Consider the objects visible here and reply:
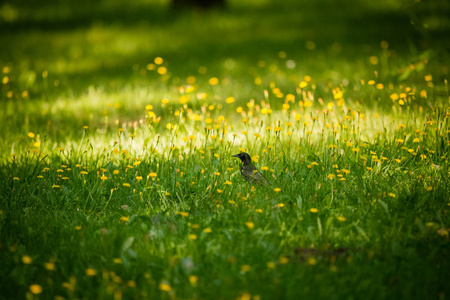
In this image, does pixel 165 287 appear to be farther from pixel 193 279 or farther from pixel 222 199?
pixel 222 199

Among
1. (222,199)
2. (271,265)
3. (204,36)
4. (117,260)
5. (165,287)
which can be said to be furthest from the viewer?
(204,36)

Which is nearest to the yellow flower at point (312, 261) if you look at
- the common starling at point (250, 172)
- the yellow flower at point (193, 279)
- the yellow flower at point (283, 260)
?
the yellow flower at point (283, 260)

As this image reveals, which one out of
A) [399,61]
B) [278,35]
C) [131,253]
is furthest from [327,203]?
[278,35]

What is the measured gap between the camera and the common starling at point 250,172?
3648 millimetres

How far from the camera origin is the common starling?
365cm

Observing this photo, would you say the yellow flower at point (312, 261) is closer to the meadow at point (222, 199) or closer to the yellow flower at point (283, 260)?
the meadow at point (222, 199)

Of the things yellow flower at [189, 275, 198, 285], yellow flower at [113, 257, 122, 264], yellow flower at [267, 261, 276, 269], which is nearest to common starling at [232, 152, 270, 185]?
yellow flower at [267, 261, 276, 269]

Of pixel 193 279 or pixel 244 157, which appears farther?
pixel 244 157

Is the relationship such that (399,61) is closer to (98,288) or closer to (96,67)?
(96,67)

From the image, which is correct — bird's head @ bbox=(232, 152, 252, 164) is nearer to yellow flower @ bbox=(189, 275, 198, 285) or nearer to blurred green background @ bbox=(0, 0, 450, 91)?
yellow flower @ bbox=(189, 275, 198, 285)

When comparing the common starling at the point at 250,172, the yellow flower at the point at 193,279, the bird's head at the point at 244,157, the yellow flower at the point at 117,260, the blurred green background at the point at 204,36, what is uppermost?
the blurred green background at the point at 204,36

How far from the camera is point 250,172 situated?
3738 millimetres

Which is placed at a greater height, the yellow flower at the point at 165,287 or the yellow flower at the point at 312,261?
the yellow flower at the point at 312,261

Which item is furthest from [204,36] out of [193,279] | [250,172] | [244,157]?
[193,279]
